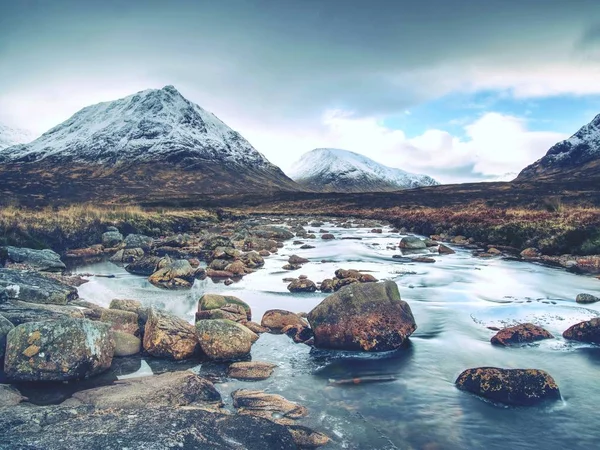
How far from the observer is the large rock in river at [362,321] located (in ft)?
32.8

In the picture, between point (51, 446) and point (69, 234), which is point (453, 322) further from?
point (69, 234)

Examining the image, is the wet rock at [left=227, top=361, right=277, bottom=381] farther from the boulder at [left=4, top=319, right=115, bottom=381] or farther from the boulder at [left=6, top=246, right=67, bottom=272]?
the boulder at [left=6, top=246, right=67, bottom=272]

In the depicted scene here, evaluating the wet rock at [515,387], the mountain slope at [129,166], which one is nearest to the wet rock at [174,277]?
the wet rock at [515,387]

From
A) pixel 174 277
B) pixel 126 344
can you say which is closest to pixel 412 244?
pixel 174 277

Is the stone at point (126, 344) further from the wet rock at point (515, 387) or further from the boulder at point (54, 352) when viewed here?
the wet rock at point (515, 387)

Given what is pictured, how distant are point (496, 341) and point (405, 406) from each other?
4318 mm

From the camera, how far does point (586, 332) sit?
33.8 feet

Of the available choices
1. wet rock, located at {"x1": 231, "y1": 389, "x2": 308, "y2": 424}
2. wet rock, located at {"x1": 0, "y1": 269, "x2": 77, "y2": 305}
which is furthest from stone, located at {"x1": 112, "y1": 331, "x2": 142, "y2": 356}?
wet rock, located at {"x1": 0, "y1": 269, "x2": 77, "y2": 305}

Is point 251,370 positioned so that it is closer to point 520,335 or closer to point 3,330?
point 3,330

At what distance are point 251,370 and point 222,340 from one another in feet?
3.73

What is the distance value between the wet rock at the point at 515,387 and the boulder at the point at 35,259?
62.9ft

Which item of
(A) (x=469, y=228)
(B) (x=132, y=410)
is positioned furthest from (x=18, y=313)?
(A) (x=469, y=228)

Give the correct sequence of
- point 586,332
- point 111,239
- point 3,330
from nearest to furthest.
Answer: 1. point 3,330
2. point 586,332
3. point 111,239

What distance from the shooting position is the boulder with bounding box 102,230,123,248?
27.9 metres
